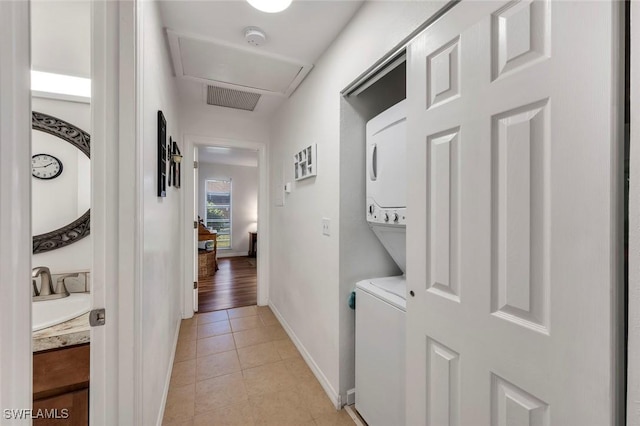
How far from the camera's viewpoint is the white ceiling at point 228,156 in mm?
5247

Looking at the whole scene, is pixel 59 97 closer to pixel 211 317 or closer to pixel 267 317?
pixel 211 317

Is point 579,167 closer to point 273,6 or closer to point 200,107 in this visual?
point 273,6

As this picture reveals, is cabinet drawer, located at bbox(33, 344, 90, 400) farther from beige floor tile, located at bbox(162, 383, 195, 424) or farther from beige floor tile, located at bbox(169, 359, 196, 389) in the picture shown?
beige floor tile, located at bbox(169, 359, 196, 389)

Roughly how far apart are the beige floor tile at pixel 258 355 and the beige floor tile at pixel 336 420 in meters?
0.69

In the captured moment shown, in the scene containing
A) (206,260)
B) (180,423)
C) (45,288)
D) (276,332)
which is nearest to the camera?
(45,288)

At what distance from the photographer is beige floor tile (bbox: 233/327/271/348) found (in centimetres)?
241

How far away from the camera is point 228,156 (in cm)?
576

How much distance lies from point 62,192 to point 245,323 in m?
1.99

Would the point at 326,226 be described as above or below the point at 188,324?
above

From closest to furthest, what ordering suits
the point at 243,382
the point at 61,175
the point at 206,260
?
the point at 61,175, the point at 243,382, the point at 206,260

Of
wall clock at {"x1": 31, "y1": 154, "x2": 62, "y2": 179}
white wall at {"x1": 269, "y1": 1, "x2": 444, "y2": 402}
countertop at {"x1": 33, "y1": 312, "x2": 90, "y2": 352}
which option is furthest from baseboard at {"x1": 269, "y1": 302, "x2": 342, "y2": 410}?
wall clock at {"x1": 31, "y1": 154, "x2": 62, "y2": 179}

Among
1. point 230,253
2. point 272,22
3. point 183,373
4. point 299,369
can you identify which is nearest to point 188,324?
point 183,373

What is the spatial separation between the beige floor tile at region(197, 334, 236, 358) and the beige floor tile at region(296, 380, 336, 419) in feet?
2.68

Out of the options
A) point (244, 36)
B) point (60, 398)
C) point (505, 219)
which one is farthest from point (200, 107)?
point (505, 219)
